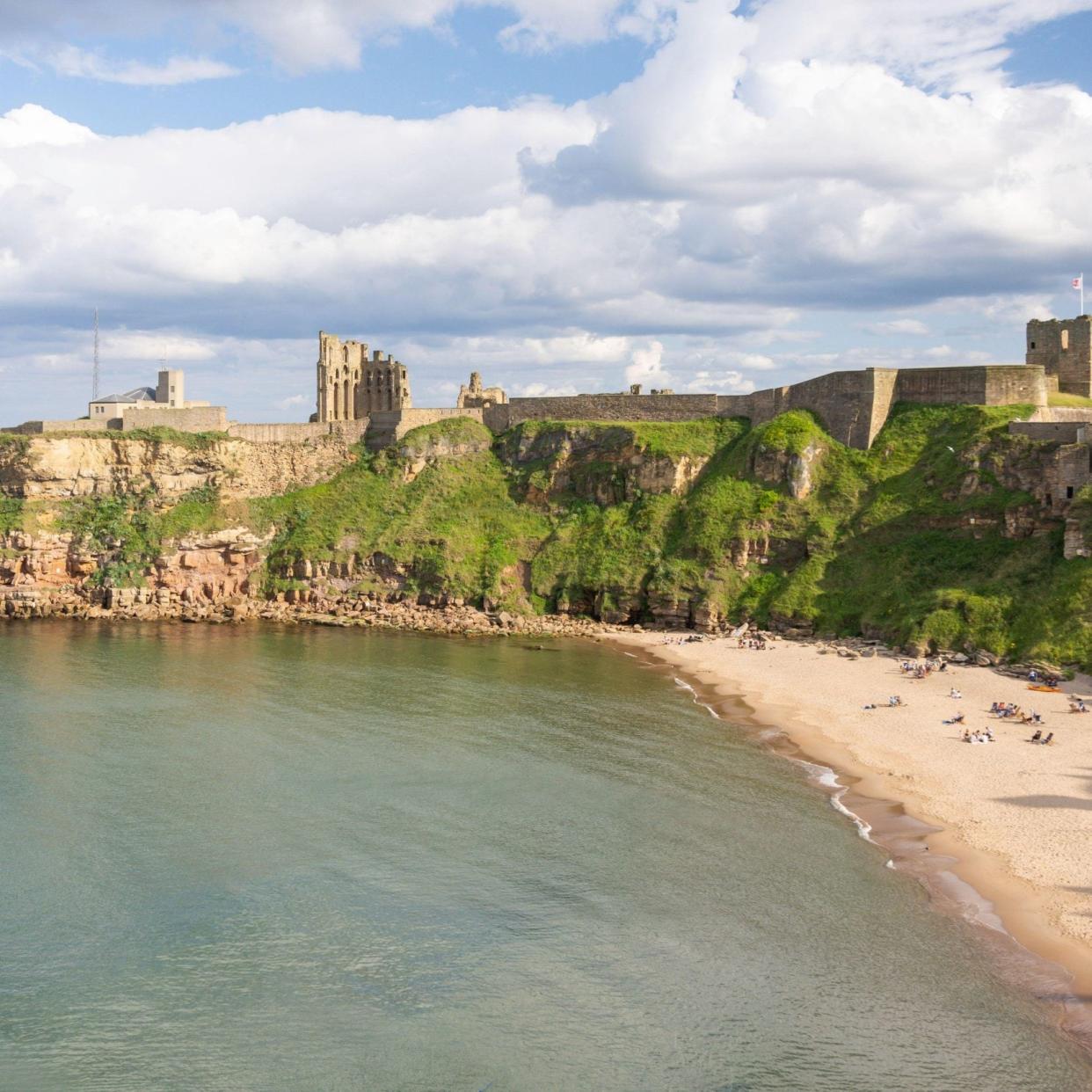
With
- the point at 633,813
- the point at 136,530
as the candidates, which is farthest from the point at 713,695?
the point at 136,530

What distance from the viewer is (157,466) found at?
289ft

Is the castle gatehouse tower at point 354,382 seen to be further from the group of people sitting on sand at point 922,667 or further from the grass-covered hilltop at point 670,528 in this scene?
the group of people sitting on sand at point 922,667

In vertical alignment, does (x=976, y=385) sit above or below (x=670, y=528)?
above

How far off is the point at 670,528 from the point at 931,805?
4135 cm

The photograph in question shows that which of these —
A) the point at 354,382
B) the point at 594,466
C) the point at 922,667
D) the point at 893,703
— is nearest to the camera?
the point at 893,703

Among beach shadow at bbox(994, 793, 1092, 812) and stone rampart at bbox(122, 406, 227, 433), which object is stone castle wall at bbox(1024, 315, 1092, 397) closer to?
beach shadow at bbox(994, 793, 1092, 812)

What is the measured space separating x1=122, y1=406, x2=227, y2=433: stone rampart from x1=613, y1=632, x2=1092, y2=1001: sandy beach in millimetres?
43398

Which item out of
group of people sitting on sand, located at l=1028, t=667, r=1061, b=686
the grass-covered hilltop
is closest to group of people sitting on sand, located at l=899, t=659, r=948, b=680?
the grass-covered hilltop

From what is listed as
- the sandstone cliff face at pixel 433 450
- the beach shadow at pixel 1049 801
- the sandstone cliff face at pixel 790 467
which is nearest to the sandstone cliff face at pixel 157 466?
the sandstone cliff face at pixel 433 450

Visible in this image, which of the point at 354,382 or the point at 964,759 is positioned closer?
the point at 964,759

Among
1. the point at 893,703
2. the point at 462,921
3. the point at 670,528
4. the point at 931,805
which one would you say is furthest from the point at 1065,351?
the point at 462,921

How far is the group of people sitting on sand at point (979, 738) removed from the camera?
149 ft

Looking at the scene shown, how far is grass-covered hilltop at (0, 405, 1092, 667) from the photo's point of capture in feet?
213

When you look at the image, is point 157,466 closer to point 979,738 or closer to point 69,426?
point 69,426
